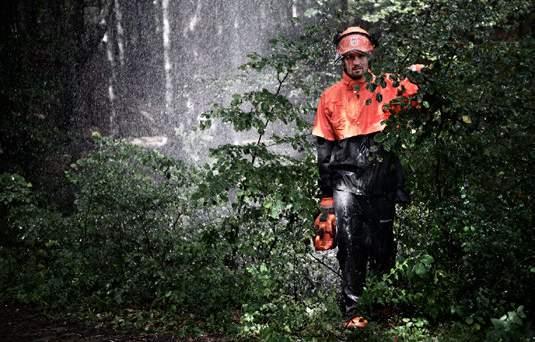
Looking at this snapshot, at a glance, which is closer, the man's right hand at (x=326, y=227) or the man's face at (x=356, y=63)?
the man's face at (x=356, y=63)

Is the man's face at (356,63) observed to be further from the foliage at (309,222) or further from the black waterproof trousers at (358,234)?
the black waterproof trousers at (358,234)

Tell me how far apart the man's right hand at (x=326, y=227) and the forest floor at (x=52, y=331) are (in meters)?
1.21

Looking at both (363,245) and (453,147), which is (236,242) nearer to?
(363,245)

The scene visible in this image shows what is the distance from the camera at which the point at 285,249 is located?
5508 mm

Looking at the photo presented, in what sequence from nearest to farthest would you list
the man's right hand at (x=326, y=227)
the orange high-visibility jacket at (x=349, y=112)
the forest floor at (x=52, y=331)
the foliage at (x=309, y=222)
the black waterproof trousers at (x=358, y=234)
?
1. the foliage at (x=309, y=222)
2. the orange high-visibility jacket at (x=349, y=112)
3. the black waterproof trousers at (x=358, y=234)
4. the man's right hand at (x=326, y=227)
5. the forest floor at (x=52, y=331)

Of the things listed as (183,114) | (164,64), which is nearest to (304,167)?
(183,114)

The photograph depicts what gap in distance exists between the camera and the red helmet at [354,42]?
14.9 feet

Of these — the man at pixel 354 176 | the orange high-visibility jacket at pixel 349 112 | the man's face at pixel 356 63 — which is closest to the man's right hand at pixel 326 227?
the man at pixel 354 176

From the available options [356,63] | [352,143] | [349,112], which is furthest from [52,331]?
[356,63]

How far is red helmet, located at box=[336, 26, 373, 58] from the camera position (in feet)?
14.9

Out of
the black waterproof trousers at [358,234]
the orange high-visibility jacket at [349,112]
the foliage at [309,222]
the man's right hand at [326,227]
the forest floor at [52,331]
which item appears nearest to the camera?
the foliage at [309,222]

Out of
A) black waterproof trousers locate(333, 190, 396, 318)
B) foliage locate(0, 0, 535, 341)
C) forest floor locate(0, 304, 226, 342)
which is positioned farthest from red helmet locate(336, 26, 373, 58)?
forest floor locate(0, 304, 226, 342)

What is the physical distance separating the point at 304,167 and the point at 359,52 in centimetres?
131

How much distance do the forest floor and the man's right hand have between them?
1.21 meters
